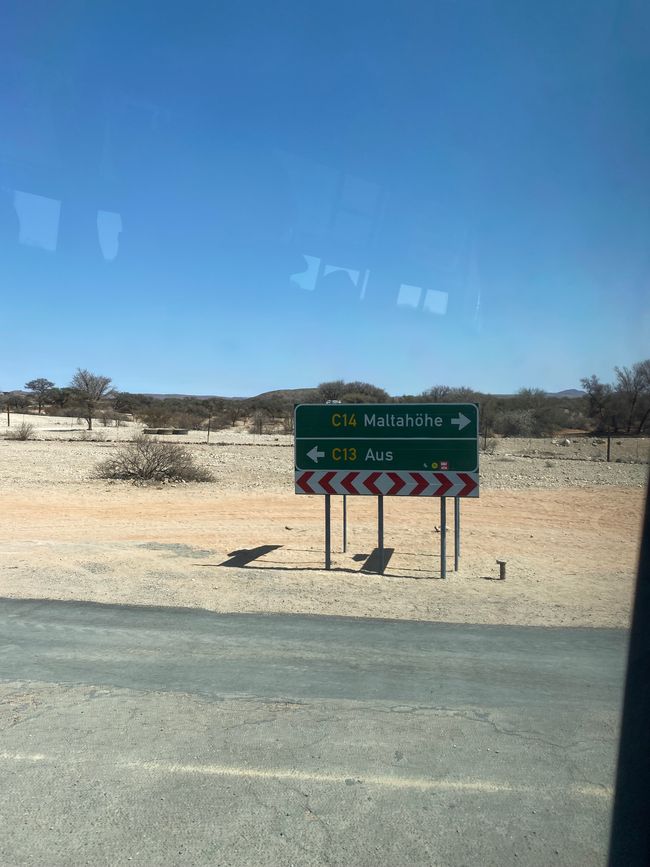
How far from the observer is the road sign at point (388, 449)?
10.7m

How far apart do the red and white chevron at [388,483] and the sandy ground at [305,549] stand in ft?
4.02

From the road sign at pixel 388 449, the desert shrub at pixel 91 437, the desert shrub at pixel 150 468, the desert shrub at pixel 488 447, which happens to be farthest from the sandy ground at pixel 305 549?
→ the desert shrub at pixel 91 437

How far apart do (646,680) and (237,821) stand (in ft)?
12.2

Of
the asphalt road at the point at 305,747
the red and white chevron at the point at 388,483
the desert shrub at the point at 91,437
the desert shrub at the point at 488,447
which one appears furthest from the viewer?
the desert shrub at the point at 91,437

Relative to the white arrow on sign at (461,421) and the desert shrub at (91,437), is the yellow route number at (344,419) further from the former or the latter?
the desert shrub at (91,437)

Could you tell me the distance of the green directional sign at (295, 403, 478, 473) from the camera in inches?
421

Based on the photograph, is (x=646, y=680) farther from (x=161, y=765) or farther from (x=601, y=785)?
(x=161, y=765)

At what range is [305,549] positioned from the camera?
12547mm

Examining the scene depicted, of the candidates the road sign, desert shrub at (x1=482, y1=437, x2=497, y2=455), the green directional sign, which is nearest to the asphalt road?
the road sign

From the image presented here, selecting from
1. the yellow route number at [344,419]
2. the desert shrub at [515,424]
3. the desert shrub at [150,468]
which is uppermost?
the desert shrub at [515,424]

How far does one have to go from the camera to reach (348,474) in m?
11.1

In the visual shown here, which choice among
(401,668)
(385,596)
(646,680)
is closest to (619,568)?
(385,596)

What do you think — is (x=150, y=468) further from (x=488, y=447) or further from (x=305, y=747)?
(x=488, y=447)

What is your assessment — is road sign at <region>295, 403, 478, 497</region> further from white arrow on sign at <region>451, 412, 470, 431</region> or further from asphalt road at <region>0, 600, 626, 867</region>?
asphalt road at <region>0, 600, 626, 867</region>
